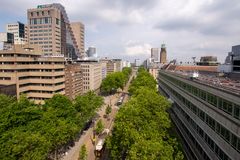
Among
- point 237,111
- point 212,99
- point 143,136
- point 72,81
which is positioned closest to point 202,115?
point 212,99

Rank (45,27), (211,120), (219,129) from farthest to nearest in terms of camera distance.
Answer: (45,27)
(211,120)
(219,129)

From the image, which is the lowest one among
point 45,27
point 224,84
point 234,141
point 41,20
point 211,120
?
point 234,141

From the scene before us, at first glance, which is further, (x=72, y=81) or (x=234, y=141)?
(x=72, y=81)

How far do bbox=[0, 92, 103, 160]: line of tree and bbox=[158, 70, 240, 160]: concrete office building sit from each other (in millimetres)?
26397

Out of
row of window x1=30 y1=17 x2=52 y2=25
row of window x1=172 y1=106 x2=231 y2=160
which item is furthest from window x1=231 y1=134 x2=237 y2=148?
row of window x1=30 y1=17 x2=52 y2=25

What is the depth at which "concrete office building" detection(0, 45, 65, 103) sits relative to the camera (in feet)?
247

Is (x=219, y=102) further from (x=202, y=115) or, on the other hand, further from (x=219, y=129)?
(x=202, y=115)

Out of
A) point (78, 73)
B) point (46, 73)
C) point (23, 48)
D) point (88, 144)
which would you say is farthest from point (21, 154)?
point (78, 73)

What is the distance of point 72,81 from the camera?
98625 millimetres

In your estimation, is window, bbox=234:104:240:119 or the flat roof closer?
window, bbox=234:104:240:119

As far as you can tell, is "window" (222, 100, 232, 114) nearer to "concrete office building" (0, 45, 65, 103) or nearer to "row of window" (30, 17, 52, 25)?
"concrete office building" (0, 45, 65, 103)

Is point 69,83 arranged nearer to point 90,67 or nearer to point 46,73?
point 46,73

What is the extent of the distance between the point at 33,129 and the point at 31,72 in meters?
43.9

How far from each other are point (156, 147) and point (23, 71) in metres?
63.6
